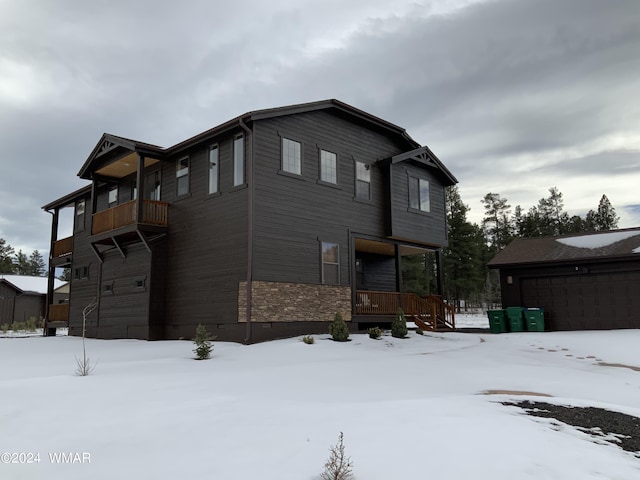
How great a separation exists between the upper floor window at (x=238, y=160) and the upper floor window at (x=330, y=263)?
3529 mm

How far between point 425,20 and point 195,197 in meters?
11.0

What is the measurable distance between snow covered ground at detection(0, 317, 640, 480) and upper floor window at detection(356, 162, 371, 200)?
8.31 m

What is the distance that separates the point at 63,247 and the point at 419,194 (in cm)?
1805

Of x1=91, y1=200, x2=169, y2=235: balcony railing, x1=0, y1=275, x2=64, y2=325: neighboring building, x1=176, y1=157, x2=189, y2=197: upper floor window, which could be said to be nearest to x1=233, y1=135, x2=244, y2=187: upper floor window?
x1=176, y1=157, x2=189, y2=197: upper floor window

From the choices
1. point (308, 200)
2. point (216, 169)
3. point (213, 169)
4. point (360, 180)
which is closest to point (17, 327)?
point (213, 169)

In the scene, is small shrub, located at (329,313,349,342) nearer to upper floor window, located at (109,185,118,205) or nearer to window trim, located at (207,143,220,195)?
window trim, located at (207,143,220,195)

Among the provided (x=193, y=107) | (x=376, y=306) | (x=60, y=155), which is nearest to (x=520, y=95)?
(x=376, y=306)

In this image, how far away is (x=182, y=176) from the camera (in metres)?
17.3

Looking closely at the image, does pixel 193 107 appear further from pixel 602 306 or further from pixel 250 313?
pixel 602 306

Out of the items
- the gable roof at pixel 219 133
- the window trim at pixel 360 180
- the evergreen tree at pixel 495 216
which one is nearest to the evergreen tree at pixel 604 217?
the evergreen tree at pixel 495 216

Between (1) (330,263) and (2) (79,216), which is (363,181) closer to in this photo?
(1) (330,263)

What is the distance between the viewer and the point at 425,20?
18344 millimetres

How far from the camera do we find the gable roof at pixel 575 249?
18.3 meters

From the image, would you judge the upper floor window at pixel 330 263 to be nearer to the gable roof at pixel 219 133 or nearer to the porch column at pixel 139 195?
the gable roof at pixel 219 133
